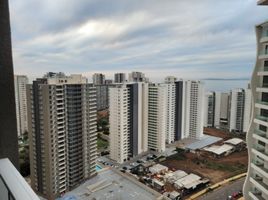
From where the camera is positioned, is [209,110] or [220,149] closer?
[220,149]

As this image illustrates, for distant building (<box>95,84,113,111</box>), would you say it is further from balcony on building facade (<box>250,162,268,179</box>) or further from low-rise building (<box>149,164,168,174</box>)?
balcony on building facade (<box>250,162,268,179</box>)

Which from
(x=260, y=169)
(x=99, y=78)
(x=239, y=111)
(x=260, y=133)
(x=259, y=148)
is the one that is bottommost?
(x=239, y=111)

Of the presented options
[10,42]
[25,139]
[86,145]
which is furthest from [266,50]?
[25,139]

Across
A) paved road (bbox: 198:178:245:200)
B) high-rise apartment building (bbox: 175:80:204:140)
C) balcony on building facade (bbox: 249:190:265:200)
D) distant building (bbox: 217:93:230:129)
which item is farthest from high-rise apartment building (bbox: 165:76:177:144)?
balcony on building facade (bbox: 249:190:265:200)

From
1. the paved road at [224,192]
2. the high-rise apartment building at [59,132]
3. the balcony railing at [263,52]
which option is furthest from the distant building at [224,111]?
the balcony railing at [263,52]

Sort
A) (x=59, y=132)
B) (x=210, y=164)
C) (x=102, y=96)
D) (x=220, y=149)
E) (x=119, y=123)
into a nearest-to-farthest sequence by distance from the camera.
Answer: (x=59, y=132), (x=119, y=123), (x=210, y=164), (x=220, y=149), (x=102, y=96)

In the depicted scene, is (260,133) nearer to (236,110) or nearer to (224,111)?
(236,110)

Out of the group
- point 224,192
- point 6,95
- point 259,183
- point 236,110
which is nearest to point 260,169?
point 259,183
